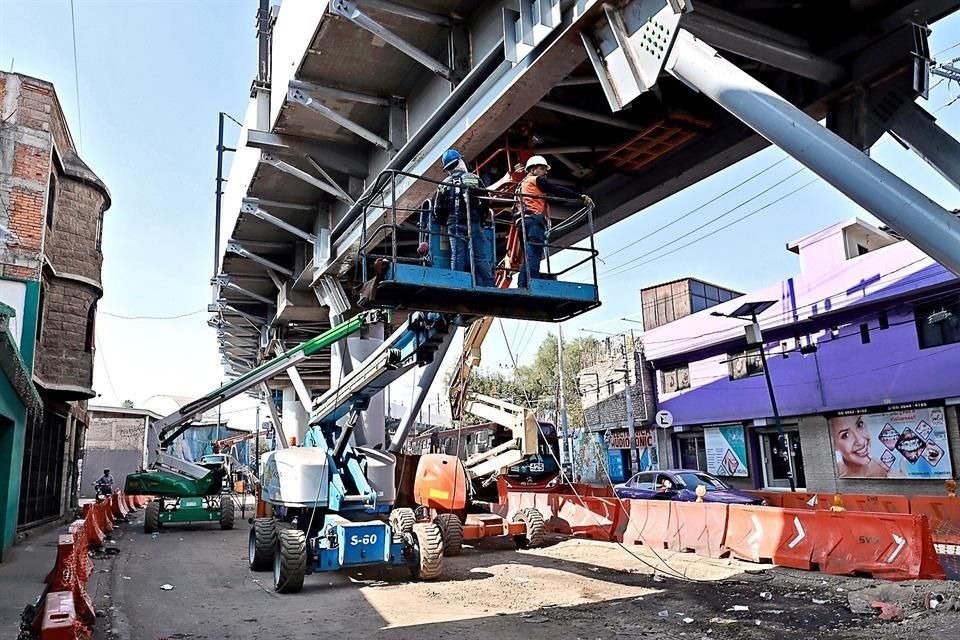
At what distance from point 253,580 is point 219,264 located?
1038 cm

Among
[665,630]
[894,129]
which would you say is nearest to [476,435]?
[665,630]

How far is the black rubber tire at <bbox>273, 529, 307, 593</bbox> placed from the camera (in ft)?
32.6

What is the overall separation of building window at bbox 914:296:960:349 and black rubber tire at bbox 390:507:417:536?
55.7ft

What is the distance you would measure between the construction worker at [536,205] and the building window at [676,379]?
23.5 metres

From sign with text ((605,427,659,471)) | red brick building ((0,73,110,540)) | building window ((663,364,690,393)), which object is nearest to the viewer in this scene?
red brick building ((0,73,110,540))

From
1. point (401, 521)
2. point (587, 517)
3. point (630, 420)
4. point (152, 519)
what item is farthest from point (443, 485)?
point (630, 420)

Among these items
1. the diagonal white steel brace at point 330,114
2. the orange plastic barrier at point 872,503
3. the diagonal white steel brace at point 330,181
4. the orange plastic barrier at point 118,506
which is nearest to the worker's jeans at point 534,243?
the diagonal white steel brace at point 330,114

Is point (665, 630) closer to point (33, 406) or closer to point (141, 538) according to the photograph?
point (33, 406)

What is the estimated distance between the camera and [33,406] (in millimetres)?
14195

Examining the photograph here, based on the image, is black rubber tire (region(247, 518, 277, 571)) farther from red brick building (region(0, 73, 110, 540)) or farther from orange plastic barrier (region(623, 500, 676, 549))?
orange plastic barrier (region(623, 500, 676, 549))

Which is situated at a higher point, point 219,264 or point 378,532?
point 219,264

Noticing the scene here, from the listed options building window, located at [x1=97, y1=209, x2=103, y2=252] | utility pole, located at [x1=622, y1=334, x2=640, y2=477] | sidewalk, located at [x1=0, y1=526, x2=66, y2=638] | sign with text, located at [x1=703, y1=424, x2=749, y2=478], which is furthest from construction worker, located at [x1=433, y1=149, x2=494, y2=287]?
sign with text, located at [x1=703, y1=424, x2=749, y2=478]

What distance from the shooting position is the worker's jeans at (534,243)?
7.94 m

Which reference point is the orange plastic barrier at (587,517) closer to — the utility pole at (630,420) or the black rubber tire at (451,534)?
the black rubber tire at (451,534)
